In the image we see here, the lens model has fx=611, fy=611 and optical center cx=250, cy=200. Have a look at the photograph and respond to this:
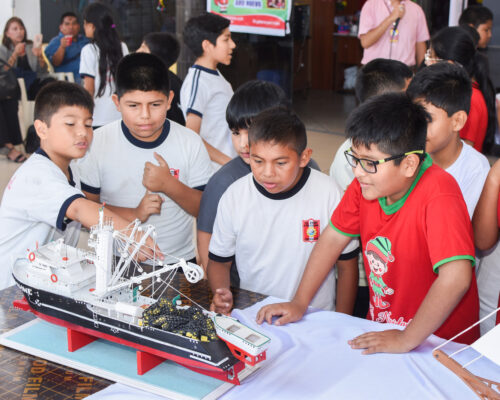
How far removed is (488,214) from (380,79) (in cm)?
119

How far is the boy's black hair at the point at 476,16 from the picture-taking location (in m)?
5.18

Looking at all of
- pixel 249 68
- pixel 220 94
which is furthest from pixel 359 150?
pixel 249 68

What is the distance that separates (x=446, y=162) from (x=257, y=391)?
1.29 metres

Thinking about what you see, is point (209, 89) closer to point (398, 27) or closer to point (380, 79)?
point (380, 79)

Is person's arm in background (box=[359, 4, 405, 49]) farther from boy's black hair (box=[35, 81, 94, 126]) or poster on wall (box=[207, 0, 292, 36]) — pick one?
boy's black hair (box=[35, 81, 94, 126])

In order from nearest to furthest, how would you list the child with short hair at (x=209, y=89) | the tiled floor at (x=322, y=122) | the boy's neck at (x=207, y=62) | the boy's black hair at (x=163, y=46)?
1. the child with short hair at (x=209, y=89)
2. the boy's neck at (x=207, y=62)
3. the boy's black hair at (x=163, y=46)
4. the tiled floor at (x=322, y=122)

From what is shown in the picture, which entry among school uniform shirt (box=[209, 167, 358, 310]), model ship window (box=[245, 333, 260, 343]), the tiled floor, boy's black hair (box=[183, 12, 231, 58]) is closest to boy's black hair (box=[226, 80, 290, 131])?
school uniform shirt (box=[209, 167, 358, 310])

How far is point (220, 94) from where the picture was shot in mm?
3885

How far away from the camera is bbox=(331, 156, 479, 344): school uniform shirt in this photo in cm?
170

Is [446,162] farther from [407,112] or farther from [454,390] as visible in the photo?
[454,390]

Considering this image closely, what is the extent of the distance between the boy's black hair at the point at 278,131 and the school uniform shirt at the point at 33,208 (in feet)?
2.09

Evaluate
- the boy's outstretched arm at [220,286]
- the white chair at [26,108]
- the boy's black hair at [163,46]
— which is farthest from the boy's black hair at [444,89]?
the white chair at [26,108]

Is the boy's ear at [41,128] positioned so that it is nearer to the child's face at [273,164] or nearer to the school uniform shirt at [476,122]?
the child's face at [273,164]

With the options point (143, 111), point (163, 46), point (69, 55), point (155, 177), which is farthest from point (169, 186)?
point (69, 55)
